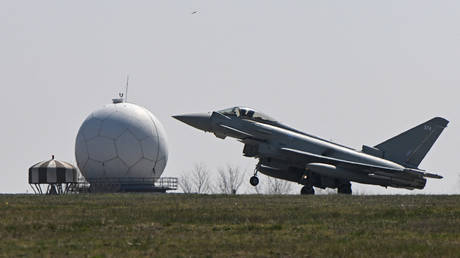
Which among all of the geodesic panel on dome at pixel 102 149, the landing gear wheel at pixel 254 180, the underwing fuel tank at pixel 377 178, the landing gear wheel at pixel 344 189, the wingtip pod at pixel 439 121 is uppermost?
the wingtip pod at pixel 439 121

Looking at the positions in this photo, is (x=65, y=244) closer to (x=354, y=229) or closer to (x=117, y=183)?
(x=354, y=229)

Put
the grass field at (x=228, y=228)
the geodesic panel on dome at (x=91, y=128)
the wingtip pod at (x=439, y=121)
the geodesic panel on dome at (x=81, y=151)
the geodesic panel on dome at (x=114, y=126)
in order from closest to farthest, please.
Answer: the grass field at (x=228, y=228), the wingtip pod at (x=439, y=121), the geodesic panel on dome at (x=114, y=126), the geodesic panel on dome at (x=91, y=128), the geodesic panel on dome at (x=81, y=151)

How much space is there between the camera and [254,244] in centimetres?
1814

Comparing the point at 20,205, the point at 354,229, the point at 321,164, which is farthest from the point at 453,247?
the point at 321,164

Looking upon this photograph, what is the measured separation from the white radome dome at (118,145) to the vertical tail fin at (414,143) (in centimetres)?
2573

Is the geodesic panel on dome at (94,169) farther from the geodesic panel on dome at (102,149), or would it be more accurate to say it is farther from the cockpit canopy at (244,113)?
the cockpit canopy at (244,113)

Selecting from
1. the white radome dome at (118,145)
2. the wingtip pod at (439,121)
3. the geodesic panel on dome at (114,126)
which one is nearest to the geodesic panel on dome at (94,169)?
Result: the white radome dome at (118,145)

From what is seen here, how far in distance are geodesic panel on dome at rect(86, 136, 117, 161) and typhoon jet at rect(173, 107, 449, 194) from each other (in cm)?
2278

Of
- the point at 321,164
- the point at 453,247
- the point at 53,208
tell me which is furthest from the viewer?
the point at 321,164

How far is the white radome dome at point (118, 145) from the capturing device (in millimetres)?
65562

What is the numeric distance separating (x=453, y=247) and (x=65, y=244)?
791 centimetres

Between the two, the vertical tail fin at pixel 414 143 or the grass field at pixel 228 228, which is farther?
the vertical tail fin at pixel 414 143

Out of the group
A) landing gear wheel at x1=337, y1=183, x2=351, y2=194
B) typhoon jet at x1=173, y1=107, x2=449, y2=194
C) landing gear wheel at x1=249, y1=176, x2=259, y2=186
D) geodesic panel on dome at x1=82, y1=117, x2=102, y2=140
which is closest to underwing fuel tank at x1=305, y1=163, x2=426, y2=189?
typhoon jet at x1=173, y1=107, x2=449, y2=194

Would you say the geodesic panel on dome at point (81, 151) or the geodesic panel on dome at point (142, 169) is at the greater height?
the geodesic panel on dome at point (81, 151)
